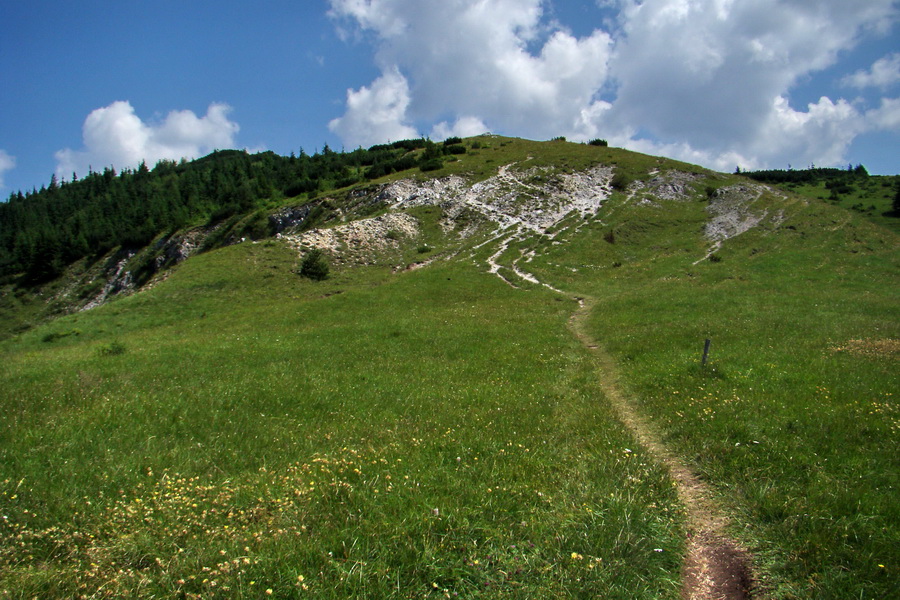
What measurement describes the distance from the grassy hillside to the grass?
1.7 inches

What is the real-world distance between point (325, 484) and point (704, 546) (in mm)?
6070

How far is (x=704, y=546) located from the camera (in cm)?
652

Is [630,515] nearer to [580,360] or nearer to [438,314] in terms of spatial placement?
[580,360]

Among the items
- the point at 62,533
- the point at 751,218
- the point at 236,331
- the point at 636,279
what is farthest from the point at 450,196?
the point at 62,533

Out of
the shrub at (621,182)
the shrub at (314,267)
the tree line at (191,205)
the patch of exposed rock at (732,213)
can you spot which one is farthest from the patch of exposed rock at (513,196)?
the shrub at (314,267)

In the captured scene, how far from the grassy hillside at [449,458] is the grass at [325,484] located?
43 mm

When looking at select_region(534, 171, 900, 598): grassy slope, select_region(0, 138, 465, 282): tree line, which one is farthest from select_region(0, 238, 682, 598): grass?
select_region(0, 138, 465, 282): tree line

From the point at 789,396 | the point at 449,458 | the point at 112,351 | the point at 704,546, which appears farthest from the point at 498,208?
the point at 704,546

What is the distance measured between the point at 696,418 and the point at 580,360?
7.99 metres

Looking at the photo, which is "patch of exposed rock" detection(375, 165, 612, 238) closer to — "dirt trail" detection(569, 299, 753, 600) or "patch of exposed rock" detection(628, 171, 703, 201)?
"patch of exposed rock" detection(628, 171, 703, 201)

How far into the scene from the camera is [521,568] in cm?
550

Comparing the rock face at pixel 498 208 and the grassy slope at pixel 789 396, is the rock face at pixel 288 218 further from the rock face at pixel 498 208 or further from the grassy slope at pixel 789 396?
the grassy slope at pixel 789 396

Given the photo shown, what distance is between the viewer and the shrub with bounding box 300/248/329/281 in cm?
4556

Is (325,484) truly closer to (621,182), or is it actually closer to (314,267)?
(314,267)
